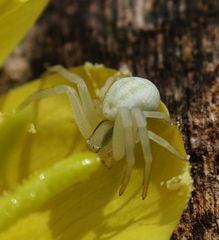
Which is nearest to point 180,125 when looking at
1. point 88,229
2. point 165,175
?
point 165,175

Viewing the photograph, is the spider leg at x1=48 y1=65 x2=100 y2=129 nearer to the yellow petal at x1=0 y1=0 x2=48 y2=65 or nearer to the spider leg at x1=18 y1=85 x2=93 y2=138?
the spider leg at x1=18 y1=85 x2=93 y2=138

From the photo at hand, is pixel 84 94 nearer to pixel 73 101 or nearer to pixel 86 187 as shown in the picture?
pixel 73 101

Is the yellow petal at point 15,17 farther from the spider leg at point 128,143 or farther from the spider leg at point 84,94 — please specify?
the spider leg at point 128,143

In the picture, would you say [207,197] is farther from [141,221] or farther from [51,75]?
[51,75]

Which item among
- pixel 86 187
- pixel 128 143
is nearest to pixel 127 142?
pixel 128 143

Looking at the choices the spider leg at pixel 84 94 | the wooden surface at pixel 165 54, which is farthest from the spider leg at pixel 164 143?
the spider leg at pixel 84 94

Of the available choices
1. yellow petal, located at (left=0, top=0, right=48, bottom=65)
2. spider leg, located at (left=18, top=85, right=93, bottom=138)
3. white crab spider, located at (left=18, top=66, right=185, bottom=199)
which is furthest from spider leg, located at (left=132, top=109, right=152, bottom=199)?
yellow petal, located at (left=0, top=0, right=48, bottom=65)
